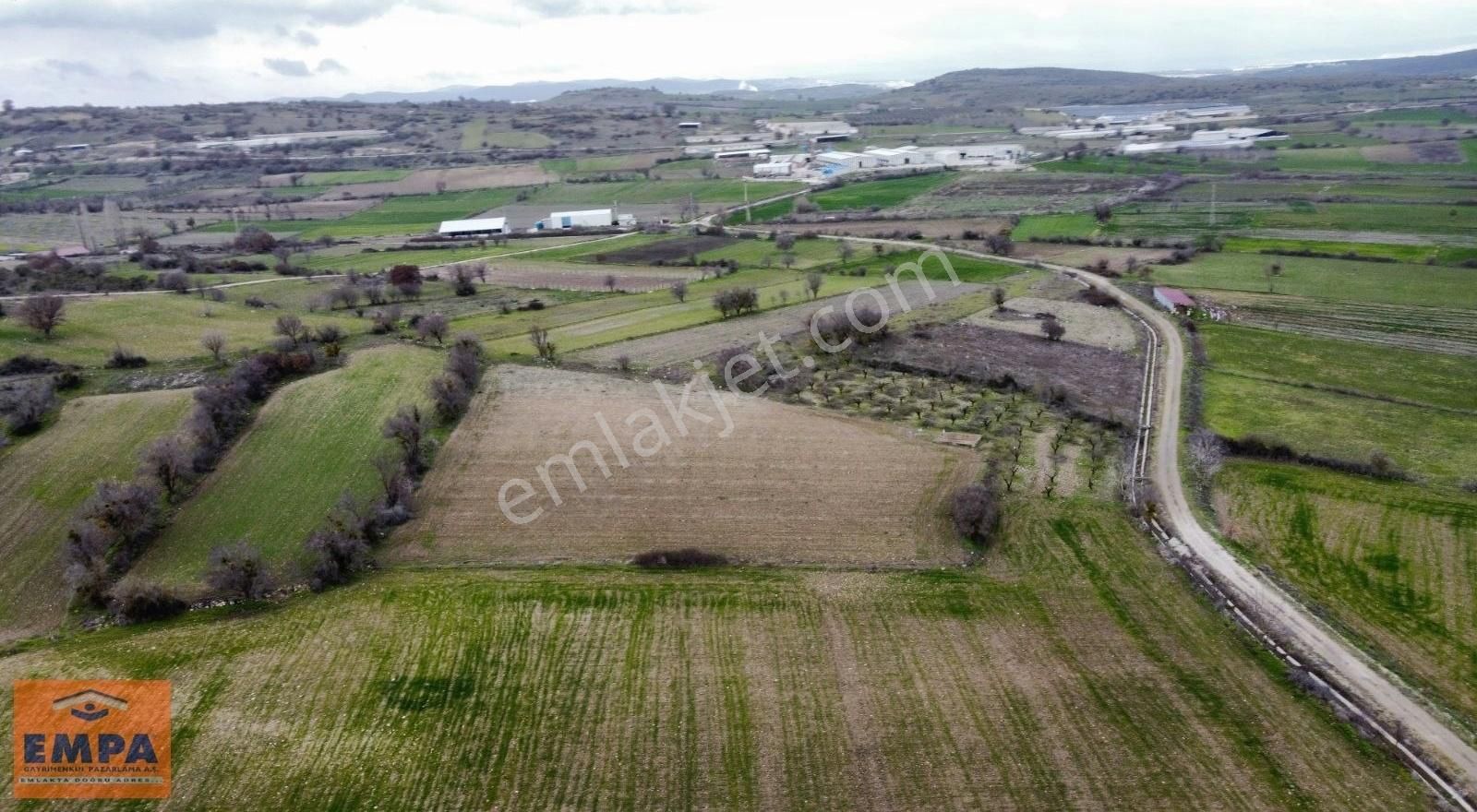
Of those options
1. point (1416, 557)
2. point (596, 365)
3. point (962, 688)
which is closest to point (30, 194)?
point (596, 365)

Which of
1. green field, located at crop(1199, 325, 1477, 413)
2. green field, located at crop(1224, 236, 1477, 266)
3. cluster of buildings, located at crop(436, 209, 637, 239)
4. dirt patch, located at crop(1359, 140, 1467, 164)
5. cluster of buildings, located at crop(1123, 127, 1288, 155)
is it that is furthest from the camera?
cluster of buildings, located at crop(1123, 127, 1288, 155)

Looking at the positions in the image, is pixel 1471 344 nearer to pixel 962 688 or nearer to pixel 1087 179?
pixel 962 688

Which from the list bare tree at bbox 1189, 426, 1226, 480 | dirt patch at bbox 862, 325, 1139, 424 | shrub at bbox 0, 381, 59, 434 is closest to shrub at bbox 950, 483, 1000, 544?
bare tree at bbox 1189, 426, 1226, 480

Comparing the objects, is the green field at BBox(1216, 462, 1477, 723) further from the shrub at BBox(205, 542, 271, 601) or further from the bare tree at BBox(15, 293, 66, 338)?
the bare tree at BBox(15, 293, 66, 338)

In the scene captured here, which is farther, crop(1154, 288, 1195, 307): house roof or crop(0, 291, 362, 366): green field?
crop(1154, 288, 1195, 307): house roof

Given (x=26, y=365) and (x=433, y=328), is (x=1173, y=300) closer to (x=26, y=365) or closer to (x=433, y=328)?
(x=433, y=328)

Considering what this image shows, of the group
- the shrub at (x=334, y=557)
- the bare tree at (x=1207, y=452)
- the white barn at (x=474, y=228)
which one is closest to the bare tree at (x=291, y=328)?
the shrub at (x=334, y=557)
